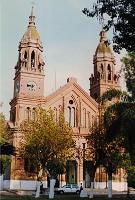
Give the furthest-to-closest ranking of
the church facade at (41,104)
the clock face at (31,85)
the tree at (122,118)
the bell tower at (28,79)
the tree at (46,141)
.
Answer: the clock face at (31,85)
the bell tower at (28,79)
the church facade at (41,104)
the tree at (46,141)
the tree at (122,118)

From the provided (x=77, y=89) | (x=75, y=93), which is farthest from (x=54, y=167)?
(x=77, y=89)

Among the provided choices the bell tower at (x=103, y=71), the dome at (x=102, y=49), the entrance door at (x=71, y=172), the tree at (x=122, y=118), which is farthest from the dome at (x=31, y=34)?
the tree at (x=122, y=118)

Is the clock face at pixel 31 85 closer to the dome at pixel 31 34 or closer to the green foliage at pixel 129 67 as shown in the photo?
the dome at pixel 31 34

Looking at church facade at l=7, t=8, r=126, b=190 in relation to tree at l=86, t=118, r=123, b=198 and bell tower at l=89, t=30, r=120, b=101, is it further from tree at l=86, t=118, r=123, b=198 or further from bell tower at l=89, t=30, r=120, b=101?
tree at l=86, t=118, r=123, b=198

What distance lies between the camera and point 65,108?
65.5m

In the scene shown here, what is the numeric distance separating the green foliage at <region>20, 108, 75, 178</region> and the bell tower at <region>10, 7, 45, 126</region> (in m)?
12.3

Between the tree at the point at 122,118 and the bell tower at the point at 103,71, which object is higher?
the bell tower at the point at 103,71

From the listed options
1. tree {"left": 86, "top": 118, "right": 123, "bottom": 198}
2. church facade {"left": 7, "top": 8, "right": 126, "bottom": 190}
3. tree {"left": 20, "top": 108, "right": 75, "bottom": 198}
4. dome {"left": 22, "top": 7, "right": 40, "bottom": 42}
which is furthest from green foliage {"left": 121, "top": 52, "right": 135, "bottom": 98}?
dome {"left": 22, "top": 7, "right": 40, "bottom": 42}

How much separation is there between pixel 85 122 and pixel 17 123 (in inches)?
424

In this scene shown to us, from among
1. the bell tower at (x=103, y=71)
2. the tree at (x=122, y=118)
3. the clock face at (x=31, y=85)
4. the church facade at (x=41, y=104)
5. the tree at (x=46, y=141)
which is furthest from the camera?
the bell tower at (x=103, y=71)

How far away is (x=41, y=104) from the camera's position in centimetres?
6334

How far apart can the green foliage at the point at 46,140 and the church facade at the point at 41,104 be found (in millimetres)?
10980

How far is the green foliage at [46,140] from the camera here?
47.6 meters

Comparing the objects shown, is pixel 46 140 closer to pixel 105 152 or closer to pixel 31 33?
pixel 105 152
